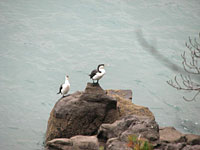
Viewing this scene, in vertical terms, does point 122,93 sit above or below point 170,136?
above

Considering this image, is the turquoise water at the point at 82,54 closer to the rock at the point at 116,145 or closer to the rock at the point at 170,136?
the rock at the point at 170,136

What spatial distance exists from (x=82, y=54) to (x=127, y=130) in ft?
76.8

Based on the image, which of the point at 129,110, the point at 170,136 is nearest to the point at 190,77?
the point at 129,110

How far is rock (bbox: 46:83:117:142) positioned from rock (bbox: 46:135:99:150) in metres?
1.79

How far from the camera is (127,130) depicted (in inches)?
435

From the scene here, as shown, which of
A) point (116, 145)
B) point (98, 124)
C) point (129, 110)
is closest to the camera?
point (116, 145)

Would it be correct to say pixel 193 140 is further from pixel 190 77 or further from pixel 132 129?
pixel 190 77

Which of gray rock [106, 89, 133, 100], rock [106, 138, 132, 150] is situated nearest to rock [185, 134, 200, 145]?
rock [106, 138, 132, 150]

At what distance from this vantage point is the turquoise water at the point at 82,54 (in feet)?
76.0

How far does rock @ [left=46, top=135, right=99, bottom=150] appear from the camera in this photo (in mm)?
10930

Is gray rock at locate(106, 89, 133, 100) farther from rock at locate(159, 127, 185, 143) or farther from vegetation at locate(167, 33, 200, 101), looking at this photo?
Result: rock at locate(159, 127, 185, 143)

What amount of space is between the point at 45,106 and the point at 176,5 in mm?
28267

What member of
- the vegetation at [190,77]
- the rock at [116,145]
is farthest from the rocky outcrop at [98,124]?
the vegetation at [190,77]

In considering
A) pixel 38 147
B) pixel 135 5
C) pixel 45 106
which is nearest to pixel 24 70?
pixel 45 106
